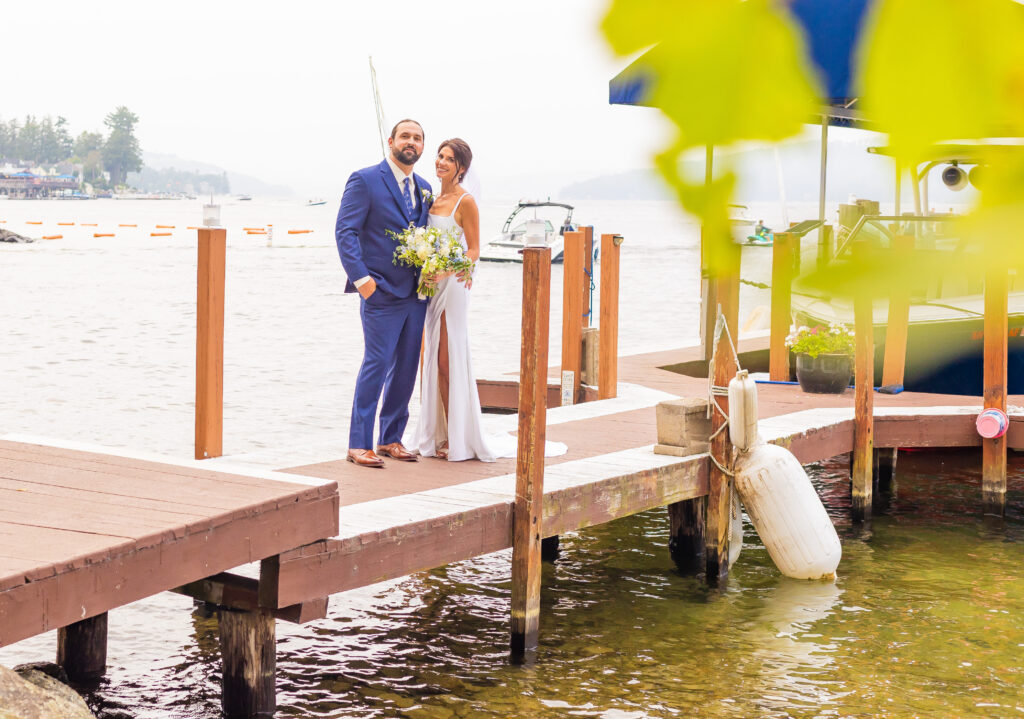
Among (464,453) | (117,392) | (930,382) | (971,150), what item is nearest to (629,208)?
(971,150)

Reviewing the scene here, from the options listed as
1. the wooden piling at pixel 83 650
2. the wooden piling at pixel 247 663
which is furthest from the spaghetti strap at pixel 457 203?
the wooden piling at pixel 83 650

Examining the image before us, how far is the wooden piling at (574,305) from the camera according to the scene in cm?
870

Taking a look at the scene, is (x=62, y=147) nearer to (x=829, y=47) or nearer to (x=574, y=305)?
(x=829, y=47)

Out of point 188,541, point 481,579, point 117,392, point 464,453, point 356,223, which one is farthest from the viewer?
point 117,392

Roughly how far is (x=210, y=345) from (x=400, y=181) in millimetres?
1158

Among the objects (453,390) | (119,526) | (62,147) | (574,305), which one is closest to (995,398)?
(574,305)

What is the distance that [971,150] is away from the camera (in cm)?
50

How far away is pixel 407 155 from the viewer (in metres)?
5.71

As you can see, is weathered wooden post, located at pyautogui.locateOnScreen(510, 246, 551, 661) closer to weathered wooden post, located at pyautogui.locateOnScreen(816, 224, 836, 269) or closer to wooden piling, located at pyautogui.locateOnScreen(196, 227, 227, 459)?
wooden piling, located at pyautogui.locateOnScreen(196, 227, 227, 459)

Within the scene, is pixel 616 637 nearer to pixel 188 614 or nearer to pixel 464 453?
pixel 464 453

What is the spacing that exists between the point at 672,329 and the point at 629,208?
31.5 metres

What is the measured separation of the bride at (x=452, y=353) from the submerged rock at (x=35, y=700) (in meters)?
2.39

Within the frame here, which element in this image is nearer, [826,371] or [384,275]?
[384,275]

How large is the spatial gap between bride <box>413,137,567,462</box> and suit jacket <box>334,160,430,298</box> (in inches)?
7.5
